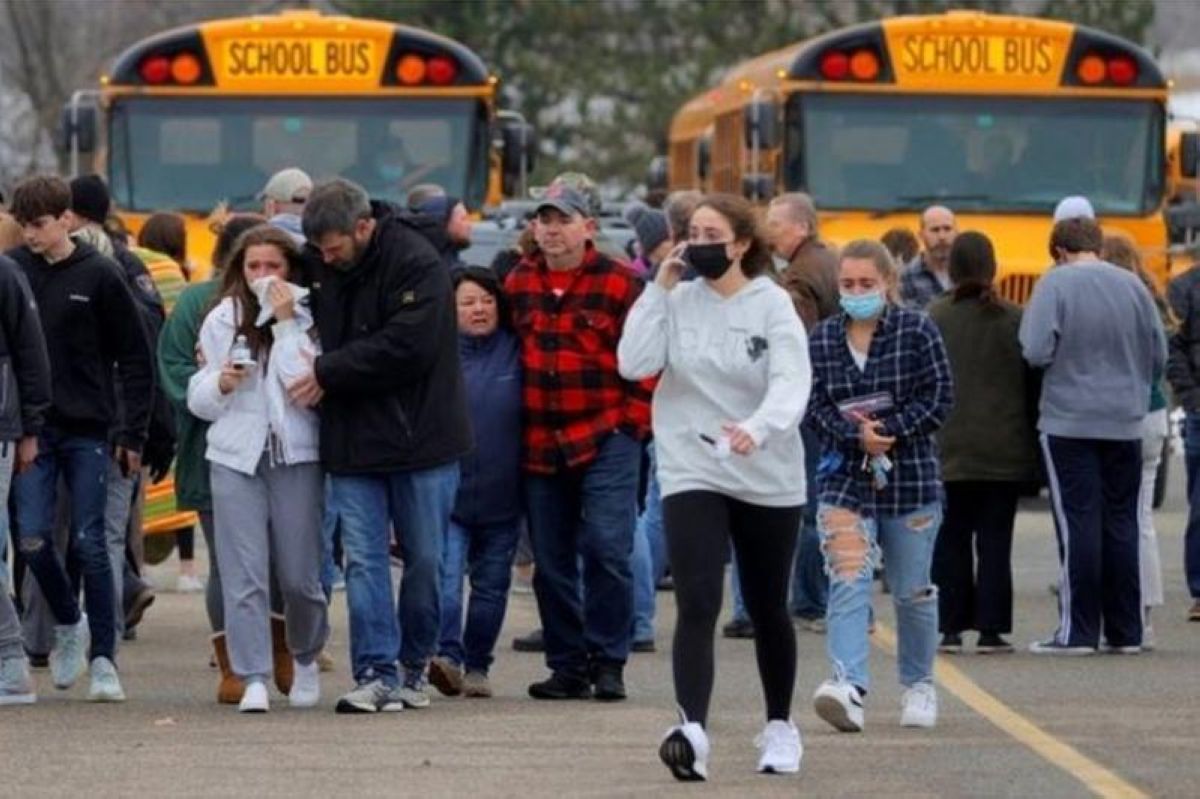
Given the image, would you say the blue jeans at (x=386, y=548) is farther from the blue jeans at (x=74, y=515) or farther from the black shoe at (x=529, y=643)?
the black shoe at (x=529, y=643)

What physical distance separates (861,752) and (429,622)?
1843 mm

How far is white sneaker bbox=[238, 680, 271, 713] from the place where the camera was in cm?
1275

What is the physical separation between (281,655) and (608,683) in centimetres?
112

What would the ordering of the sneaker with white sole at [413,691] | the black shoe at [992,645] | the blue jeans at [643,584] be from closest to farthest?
the sneaker with white sole at [413,691], the blue jeans at [643,584], the black shoe at [992,645]

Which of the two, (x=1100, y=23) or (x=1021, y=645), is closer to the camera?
(x=1021, y=645)

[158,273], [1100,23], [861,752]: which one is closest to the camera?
[861,752]

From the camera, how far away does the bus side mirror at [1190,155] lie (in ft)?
81.8

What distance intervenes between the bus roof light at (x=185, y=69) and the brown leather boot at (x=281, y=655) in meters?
11.7

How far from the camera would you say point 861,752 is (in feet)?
38.2

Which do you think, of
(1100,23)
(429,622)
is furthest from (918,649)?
(1100,23)

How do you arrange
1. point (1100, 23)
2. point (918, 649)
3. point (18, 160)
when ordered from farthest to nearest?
point (18, 160)
point (1100, 23)
point (918, 649)

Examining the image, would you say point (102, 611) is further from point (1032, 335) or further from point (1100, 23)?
point (1100, 23)

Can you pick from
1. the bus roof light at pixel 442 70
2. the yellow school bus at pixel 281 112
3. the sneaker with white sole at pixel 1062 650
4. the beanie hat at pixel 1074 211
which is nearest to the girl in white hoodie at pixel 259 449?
the sneaker with white sole at pixel 1062 650

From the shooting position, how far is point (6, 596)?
13023mm
